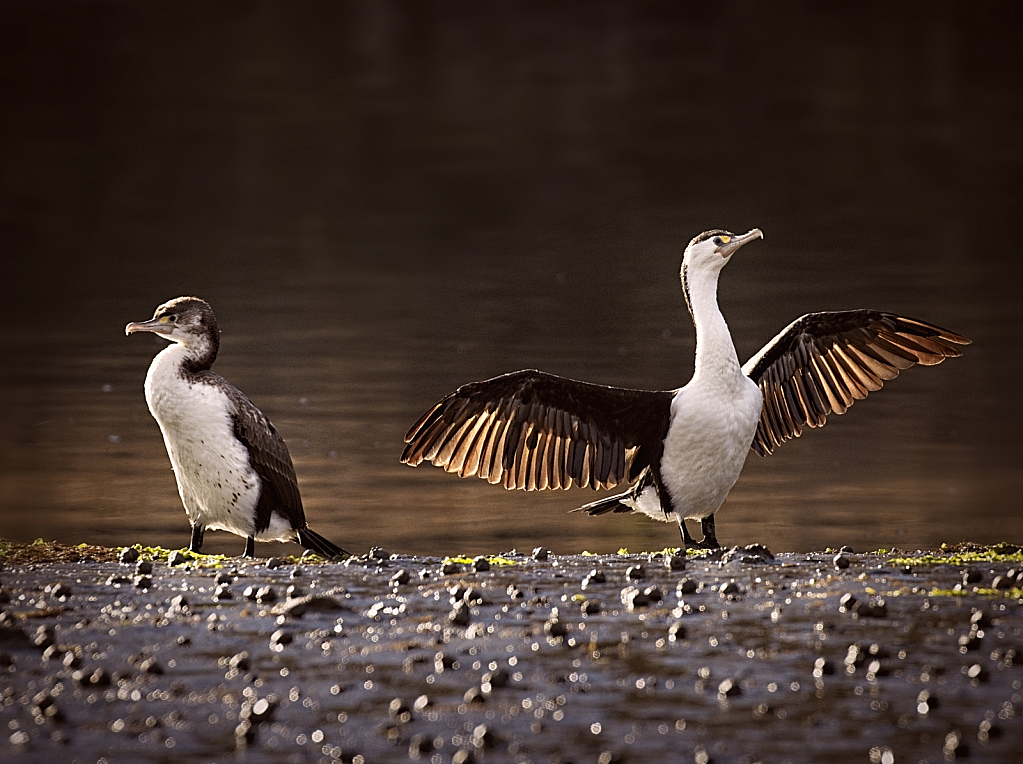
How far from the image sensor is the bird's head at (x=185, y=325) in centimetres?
1241

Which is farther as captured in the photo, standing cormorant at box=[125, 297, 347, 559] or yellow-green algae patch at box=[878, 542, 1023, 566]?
standing cormorant at box=[125, 297, 347, 559]

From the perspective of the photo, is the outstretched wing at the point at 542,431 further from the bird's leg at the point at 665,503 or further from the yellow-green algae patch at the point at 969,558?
the yellow-green algae patch at the point at 969,558

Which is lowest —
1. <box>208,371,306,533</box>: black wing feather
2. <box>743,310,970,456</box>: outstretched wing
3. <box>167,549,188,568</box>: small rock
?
<box>167,549,188,568</box>: small rock

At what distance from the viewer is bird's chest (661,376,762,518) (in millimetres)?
11719

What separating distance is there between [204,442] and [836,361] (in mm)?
5179

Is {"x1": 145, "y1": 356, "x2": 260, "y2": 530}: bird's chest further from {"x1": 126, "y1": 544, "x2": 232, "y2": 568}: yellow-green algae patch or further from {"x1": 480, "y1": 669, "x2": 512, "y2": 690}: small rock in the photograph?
{"x1": 480, "y1": 669, "x2": 512, "y2": 690}: small rock

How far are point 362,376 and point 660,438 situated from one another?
16715mm

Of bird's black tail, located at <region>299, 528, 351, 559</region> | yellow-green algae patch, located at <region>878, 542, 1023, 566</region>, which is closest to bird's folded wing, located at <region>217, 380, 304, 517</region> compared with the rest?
bird's black tail, located at <region>299, 528, 351, 559</region>

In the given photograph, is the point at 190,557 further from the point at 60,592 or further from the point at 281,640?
the point at 281,640

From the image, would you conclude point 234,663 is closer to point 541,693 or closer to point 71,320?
point 541,693

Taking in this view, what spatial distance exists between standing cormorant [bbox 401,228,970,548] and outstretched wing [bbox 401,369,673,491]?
0.01m

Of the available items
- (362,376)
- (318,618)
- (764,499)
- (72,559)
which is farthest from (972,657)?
(362,376)

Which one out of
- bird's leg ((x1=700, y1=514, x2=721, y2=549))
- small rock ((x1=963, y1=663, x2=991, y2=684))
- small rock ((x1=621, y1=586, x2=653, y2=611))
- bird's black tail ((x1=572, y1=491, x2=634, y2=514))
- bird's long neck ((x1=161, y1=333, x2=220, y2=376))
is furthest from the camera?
bird's black tail ((x1=572, y1=491, x2=634, y2=514))

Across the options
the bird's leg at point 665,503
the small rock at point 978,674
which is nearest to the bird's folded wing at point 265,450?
the bird's leg at point 665,503
